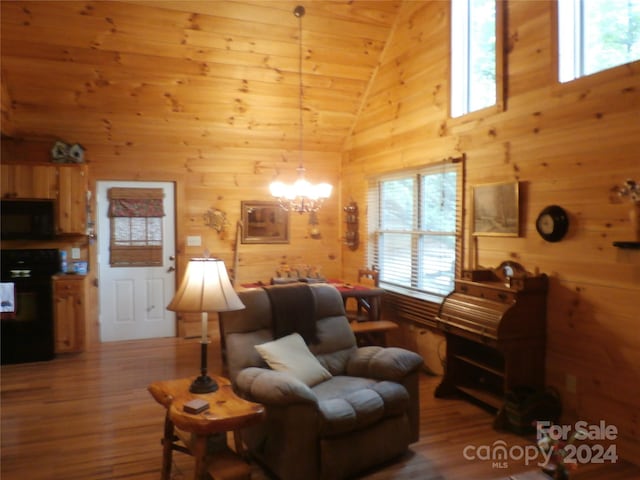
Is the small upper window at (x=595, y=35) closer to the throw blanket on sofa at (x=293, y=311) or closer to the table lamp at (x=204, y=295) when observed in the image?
the throw blanket on sofa at (x=293, y=311)

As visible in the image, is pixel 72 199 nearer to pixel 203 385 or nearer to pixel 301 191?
pixel 301 191

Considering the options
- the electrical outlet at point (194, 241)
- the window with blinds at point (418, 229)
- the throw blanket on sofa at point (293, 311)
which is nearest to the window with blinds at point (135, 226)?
the electrical outlet at point (194, 241)

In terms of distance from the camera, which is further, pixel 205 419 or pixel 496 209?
pixel 496 209

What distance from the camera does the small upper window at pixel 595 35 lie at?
322cm

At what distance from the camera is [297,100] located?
240 inches

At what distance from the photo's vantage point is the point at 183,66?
534 centimetres

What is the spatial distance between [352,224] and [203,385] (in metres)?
4.19

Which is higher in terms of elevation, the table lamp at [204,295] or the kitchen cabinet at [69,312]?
the table lamp at [204,295]

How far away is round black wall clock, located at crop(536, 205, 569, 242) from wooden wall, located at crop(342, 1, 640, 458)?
4 cm

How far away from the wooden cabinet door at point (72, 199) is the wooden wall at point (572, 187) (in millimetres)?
3922

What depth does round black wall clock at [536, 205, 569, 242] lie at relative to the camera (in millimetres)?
3541

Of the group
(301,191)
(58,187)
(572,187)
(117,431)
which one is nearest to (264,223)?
(301,191)

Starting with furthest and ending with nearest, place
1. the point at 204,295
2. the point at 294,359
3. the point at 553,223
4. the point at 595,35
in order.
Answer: the point at 553,223 < the point at 595,35 < the point at 294,359 < the point at 204,295

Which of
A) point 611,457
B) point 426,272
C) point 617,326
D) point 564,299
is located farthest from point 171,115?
point 611,457
